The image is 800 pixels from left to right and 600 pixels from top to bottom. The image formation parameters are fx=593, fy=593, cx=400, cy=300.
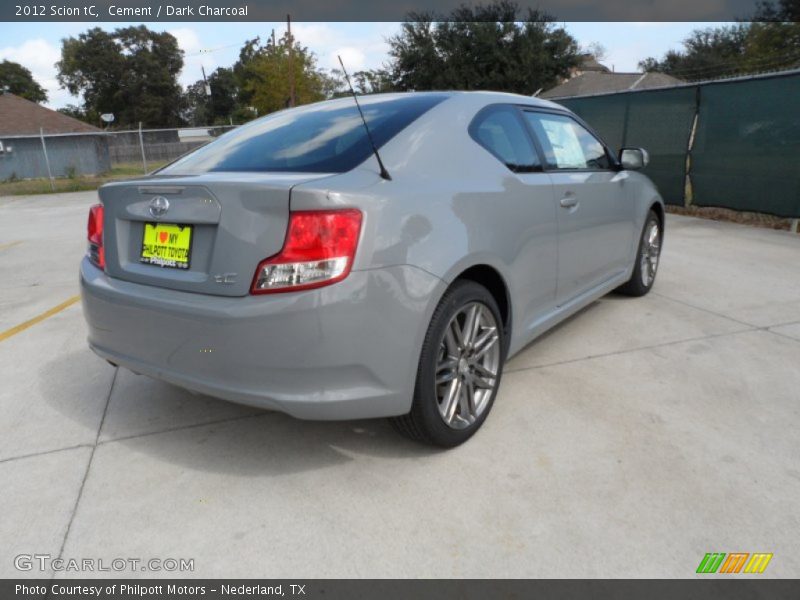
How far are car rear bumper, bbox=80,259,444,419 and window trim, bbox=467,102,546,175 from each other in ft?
3.02

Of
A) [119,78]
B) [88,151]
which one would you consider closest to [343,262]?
[88,151]

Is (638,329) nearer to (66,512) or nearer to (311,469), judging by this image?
(311,469)

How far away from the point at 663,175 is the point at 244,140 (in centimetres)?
925

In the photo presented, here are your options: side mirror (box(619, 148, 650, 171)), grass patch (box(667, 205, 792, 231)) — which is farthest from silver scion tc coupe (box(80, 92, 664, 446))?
grass patch (box(667, 205, 792, 231))

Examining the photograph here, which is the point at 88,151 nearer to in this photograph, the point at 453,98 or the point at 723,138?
the point at 723,138

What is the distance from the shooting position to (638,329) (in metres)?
4.32

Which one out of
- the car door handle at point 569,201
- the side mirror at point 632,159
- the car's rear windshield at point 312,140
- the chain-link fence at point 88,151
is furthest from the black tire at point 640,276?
the chain-link fence at point 88,151

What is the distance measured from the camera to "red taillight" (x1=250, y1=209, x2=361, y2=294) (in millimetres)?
2139

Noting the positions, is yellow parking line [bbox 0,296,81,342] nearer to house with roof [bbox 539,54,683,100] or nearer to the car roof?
the car roof

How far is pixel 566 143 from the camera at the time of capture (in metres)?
3.80

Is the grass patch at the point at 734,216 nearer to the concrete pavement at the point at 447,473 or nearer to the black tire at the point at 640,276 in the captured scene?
the black tire at the point at 640,276

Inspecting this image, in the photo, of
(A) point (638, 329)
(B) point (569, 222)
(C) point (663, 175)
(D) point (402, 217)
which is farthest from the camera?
(C) point (663, 175)

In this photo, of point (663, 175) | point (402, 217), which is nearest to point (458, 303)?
point (402, 217)

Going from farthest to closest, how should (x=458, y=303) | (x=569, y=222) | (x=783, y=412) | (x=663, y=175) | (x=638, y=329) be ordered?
1. (x=663, y=175)
2. (x=638, y=329)
3. (x=569, y=222)
4. (x=783, y=412)
5. (x=458, y=303)
